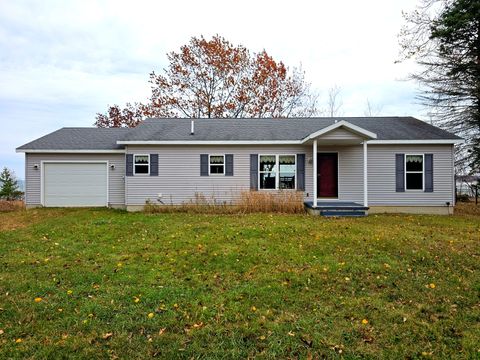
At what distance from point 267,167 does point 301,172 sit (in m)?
1.40

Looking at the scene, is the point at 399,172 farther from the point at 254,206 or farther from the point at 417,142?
the point at 254,206

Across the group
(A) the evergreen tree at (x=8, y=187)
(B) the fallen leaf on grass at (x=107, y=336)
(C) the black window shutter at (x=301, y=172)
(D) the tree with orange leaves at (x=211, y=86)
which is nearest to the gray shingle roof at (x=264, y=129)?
(C) the black window shutter at (x=301, y=172)

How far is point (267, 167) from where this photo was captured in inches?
465

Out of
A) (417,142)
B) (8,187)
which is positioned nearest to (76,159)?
(8,187)

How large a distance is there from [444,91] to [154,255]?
16733mm

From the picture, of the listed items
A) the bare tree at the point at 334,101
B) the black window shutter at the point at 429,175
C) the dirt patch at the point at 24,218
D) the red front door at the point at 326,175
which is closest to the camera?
the dirt patch at the point at 24,218

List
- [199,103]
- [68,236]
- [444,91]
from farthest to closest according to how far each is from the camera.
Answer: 1. [199,103]
2. [444,91]
3. [68,236]

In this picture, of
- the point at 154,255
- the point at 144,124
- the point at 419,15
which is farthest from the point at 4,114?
the point at 419,15

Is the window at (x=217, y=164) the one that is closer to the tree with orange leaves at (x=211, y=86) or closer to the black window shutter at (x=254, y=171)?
the black window shutter at (x=254, y=171)

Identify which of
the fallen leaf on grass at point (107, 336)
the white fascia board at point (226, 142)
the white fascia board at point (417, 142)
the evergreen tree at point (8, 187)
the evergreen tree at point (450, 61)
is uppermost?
the evergreen tree at point (450, 61)

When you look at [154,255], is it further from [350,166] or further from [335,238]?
[350,166]

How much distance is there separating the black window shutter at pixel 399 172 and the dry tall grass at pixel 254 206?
13.2 ft

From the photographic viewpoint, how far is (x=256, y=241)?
6.08 metres

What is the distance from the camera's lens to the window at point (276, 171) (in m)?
11.7
